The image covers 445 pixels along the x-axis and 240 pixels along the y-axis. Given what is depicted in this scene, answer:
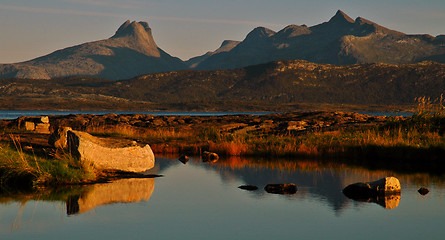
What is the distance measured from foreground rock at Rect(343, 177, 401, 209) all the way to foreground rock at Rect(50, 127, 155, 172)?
7954 mm

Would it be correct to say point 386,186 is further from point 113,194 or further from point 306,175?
point 113,194

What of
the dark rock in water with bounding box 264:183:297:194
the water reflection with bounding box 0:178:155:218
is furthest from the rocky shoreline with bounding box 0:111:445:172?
the dark rock in water with bounding box 264:183:297:194

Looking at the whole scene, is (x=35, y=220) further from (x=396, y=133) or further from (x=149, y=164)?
(x=396, y=133)

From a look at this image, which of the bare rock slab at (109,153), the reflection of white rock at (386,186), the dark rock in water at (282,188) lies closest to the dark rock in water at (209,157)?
the bare rock slab at (109,153)

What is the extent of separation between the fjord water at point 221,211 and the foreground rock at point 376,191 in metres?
0.31

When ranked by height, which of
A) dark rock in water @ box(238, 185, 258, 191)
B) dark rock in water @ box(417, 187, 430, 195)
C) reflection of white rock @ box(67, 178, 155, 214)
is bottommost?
dark rock in water @ box(417, 187, 430, 195)

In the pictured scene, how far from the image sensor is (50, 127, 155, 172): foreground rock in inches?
774

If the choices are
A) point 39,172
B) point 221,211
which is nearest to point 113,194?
point 39,172

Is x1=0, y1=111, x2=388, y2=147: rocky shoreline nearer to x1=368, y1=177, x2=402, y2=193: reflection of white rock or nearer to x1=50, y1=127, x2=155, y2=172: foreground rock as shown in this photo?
x1=50, y1=127, x2=155, y2=172: foreground rock

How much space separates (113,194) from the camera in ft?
56.3

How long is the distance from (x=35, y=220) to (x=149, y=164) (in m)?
8.14

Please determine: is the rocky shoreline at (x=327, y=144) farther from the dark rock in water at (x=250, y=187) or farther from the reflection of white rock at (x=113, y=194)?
the dark rock in water at (x=250, y=187)

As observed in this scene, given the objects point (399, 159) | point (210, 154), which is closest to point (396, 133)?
point (399, 159)

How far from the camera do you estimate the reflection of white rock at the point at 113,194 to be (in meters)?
15.6
